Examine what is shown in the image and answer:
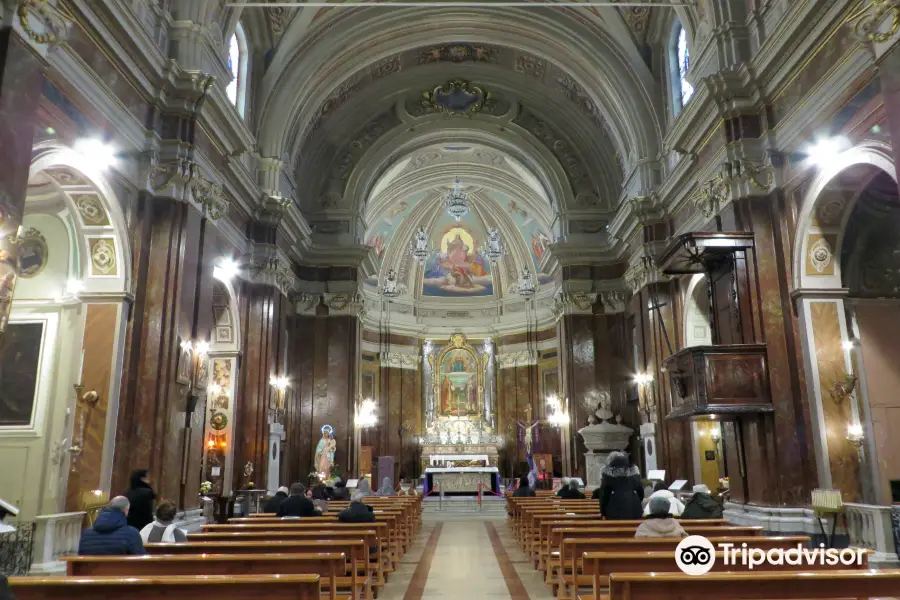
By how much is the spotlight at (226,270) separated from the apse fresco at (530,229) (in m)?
14.8

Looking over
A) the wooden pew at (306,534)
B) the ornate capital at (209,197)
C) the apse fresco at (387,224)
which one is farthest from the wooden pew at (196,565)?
the apse fresco at (387,224)

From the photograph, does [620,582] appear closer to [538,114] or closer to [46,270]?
[46,270]

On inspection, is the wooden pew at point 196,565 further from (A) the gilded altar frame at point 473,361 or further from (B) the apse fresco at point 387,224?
(A) the gilded altar frame at point 473,361

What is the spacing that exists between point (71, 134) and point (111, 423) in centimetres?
353

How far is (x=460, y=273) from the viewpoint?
96.2ft

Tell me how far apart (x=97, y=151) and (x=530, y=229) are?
20353 mm

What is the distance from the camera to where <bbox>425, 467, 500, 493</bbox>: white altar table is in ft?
66.9


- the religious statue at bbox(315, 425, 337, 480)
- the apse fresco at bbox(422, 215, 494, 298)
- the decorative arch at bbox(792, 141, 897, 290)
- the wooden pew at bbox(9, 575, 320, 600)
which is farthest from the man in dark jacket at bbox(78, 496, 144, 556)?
the apse fresco at bbox(422, 215, 494, 298)

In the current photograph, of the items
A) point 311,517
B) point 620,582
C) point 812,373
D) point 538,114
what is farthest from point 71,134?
point 538,114

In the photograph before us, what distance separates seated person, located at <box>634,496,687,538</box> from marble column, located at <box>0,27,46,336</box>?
5816mm

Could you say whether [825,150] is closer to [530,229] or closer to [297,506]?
[297,506]

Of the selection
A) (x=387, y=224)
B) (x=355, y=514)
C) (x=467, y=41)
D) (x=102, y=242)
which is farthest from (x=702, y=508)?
(x=387, y=224)

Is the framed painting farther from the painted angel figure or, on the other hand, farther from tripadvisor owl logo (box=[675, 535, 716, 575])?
the painted angel figure

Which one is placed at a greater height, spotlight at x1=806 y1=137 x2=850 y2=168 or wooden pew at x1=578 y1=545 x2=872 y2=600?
spotlight at x1=806 y1=137 x2=850 y2=168
